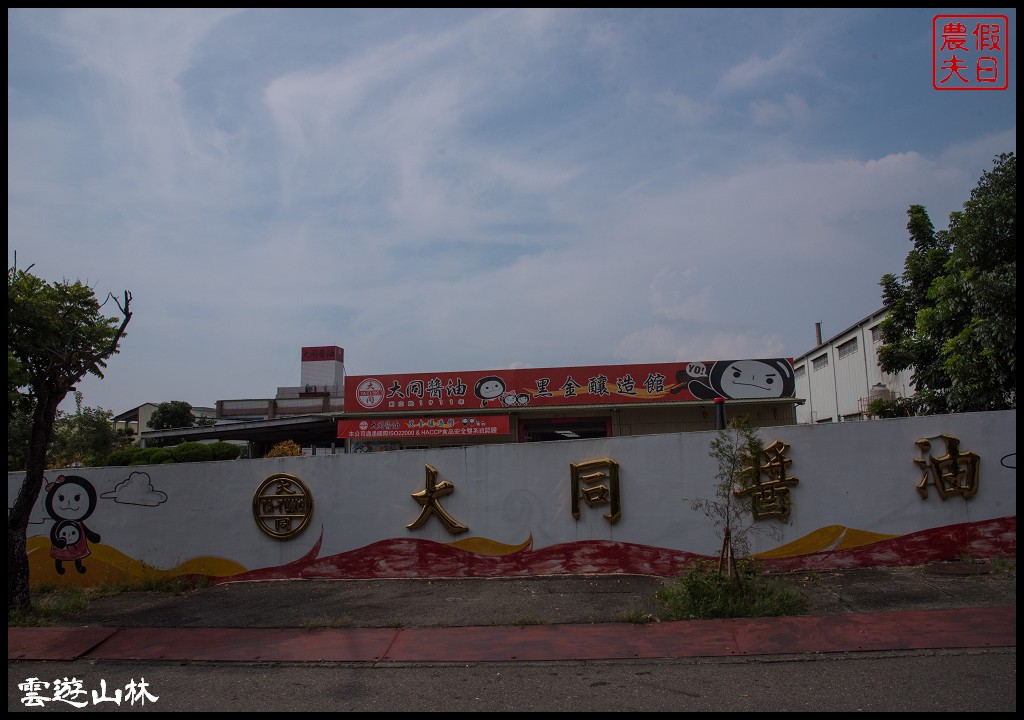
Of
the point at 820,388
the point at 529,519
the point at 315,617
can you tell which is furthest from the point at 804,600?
the point at 820,388

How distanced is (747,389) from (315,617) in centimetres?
1570

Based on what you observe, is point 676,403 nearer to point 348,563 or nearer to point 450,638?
point 348,563

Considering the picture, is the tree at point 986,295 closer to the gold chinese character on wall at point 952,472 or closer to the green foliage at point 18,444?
the gold chinese character on wall at point 952,472

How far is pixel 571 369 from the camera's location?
21.7 meters

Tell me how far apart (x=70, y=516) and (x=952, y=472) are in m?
13.5

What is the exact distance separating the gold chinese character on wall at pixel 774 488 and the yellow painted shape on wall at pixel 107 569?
7.89m

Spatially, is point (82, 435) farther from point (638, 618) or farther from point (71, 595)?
point (638, 618)

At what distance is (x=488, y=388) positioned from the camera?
21953 mm

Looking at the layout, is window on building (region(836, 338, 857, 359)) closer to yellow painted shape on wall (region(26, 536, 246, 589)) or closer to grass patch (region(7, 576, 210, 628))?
yellow painted shape on wall (region(26, 536, 246, 589))

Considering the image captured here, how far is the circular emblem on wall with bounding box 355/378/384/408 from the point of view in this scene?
2230cm

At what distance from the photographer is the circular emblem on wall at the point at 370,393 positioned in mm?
22297

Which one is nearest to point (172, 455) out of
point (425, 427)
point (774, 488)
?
point (425, 427)

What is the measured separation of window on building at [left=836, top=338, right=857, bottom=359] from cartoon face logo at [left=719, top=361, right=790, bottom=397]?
4.04 m

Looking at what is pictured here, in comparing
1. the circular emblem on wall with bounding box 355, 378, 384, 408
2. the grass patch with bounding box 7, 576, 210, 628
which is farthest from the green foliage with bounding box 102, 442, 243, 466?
the grass patch with bounding box 7, 576, 210, 628
